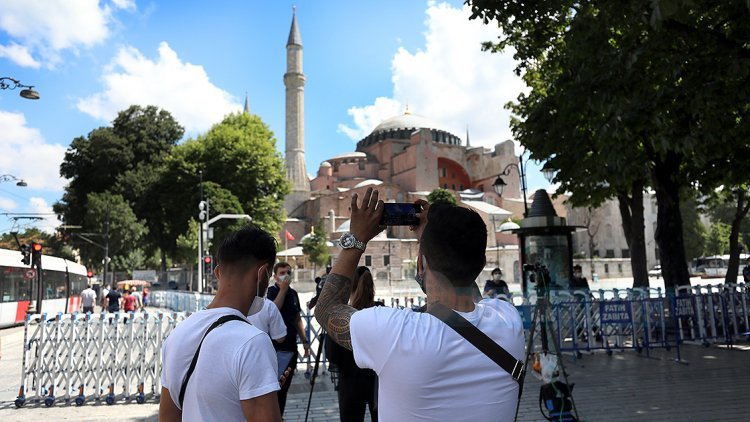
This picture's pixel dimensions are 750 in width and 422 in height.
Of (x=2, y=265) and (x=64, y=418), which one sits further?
(x=2, y=265)

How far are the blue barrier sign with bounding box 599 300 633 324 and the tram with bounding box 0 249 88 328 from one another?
15.4 meters

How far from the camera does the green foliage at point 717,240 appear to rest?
191 ft

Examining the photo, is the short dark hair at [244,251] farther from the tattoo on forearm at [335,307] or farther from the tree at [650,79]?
the tree at [650,79]

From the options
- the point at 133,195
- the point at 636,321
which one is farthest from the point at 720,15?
the point at 133,195

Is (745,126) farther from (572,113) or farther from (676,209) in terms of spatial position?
(676,209)

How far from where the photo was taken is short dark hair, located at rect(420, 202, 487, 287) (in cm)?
175

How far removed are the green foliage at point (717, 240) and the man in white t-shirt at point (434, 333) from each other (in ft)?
223

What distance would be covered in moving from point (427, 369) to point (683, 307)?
10.8m

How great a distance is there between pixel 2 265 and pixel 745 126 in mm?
22578

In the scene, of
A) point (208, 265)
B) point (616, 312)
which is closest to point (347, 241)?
point (616, 312)

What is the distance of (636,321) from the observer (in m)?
10.1

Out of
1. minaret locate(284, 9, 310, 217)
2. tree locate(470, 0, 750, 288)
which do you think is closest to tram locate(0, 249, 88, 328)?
tree locate(470, 0, 750, 288)

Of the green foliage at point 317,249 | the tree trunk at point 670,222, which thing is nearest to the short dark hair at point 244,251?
the tree trunk at point 670,222

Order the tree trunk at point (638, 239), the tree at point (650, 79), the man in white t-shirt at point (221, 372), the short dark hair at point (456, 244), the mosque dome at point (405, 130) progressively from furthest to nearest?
the mosque dome at point (405, 130), the tree trunk at point (638, 239), the tree at point (650, 79), the man in white t-shirt at point (221, 372), the short dark hair at point (456, 244)
